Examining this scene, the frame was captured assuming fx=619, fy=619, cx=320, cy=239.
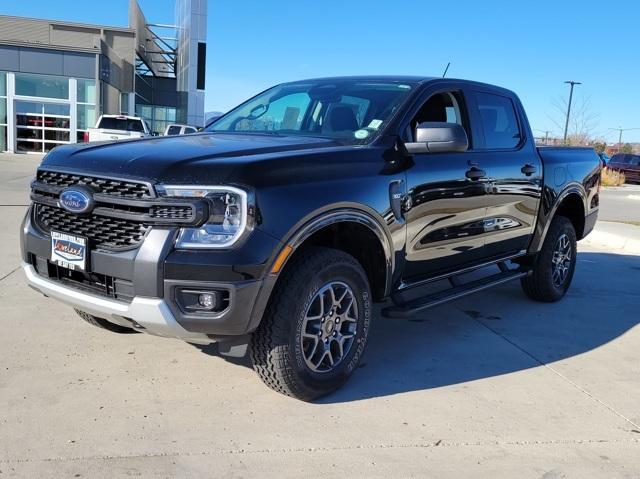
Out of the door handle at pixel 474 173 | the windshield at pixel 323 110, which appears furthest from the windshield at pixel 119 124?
the door handle at pixel 474 173

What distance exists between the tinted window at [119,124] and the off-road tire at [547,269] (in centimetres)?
1817

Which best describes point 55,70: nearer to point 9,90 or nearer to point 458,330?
point 9,90

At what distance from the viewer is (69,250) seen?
10.9 feet

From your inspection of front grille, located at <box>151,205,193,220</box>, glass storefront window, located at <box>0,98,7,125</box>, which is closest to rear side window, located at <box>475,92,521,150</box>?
front grille, located at <box>151,205,193,220</box>

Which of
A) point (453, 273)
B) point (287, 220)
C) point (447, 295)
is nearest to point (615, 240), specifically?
point (453, 273)

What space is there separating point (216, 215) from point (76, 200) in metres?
0.81

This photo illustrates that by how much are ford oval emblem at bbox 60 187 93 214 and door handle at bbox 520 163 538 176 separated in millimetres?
3577

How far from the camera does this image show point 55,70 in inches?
1126

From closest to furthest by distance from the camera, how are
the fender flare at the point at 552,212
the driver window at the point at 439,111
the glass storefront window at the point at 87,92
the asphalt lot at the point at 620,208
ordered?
1. the driver window at the point at 439,111
2. the fender flare at the point at 552,212
3. the asphalt lot at the point at 620,208
4. the glass storefront window at the point at 87,92

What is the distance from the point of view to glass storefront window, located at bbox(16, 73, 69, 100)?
93.1ft

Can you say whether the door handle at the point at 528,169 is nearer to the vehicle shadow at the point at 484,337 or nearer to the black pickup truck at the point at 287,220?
the black pickup truck at the point at 287,220

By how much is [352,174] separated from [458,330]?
2.18 meters

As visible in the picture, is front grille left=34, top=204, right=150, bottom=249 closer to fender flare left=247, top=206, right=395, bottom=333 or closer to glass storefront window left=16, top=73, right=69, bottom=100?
fender flare left=247, top=206, right=395, bottom=333

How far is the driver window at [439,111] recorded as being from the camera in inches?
169
